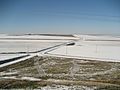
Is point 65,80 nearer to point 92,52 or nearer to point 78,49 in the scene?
point 92,52

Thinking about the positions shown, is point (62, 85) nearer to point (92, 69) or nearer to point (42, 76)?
point (42, 76)

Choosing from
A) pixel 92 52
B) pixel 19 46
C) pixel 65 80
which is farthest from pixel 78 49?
pixel 65 80

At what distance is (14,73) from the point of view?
14195 millimetres

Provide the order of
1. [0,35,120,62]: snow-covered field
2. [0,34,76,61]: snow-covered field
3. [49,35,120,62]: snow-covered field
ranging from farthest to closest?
[0,34,76,61]: snow-covered field
[0,35,120,62]: snow-covered field
[49,35,120,62]: snow-covered field

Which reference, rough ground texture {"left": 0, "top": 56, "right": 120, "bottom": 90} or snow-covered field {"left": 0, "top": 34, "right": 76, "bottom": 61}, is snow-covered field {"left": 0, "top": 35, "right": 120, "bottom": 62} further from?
rough ground texture {"left": 0, "top": 56, "right": 120, "bottom": 90}

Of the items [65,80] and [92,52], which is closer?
[65,80]

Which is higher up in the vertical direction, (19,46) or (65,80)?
(65,80)

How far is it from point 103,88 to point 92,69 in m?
5.52

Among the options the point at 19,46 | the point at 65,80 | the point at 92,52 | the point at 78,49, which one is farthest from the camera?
the point at 19,46

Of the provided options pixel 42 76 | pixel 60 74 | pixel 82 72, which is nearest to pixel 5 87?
pixel 42 76

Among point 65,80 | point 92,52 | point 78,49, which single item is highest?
point 65,80

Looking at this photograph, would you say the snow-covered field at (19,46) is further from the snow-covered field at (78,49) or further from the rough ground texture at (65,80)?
the rough ground texture at (65,80)

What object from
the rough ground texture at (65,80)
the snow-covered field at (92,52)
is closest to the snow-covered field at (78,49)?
the snow-covered field at (92,52)

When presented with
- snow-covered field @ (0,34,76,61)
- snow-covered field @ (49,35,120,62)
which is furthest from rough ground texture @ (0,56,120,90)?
snow-covered field @ (0,34,76,61)
